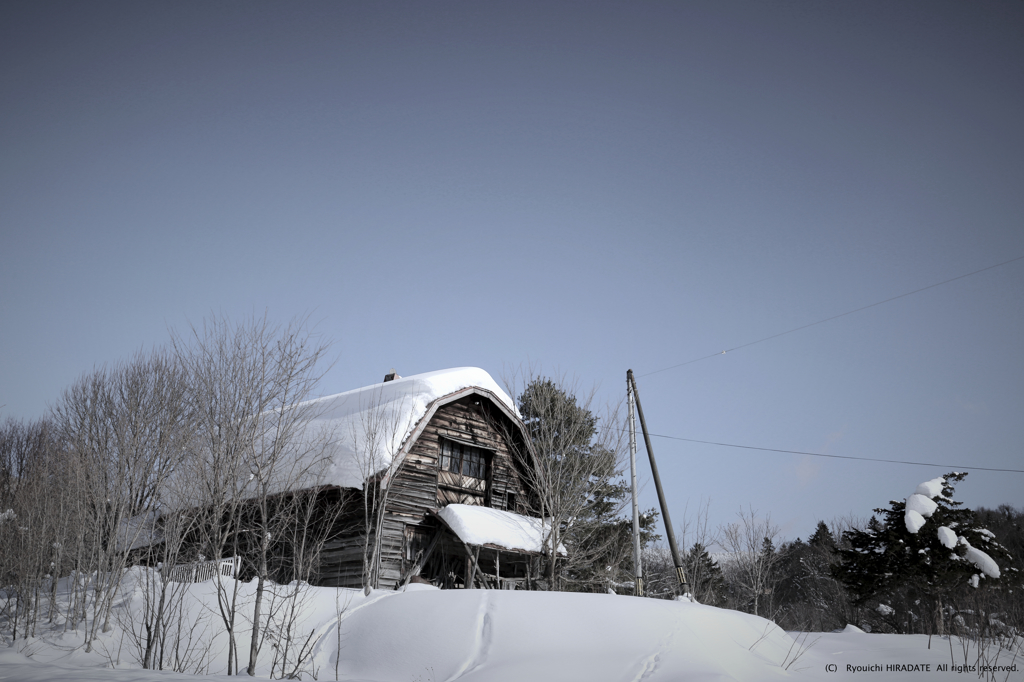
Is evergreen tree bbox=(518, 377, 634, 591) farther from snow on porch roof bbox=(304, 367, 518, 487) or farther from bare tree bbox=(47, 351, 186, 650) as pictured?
bare tree bbox=(47, 351, 186, 650)

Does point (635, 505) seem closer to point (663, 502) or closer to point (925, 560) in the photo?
point (663, 502)

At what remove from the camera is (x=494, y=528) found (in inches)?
678

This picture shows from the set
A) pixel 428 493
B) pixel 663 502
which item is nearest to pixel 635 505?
pixel 663 502

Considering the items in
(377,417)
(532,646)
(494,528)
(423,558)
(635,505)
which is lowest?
(532,646)

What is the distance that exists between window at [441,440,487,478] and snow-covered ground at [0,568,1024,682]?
7297 mm

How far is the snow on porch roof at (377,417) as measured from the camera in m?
16.0

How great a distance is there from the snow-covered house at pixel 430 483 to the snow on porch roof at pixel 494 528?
0.04 metres

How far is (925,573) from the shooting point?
17406 millimetres

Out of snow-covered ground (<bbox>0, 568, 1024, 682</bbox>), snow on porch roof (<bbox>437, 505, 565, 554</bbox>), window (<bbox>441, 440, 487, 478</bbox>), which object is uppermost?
window (<bbox>441, 440, 487, 478</bbox>)

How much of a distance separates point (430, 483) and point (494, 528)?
7.79 feet

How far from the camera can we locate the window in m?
19.4

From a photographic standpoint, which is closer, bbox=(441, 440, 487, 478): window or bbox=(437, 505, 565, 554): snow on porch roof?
bbox=(437, 505, 565, 554): snow on porch roof

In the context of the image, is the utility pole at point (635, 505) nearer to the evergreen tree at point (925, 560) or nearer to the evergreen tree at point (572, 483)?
the evergreen tree at point (572, 483)

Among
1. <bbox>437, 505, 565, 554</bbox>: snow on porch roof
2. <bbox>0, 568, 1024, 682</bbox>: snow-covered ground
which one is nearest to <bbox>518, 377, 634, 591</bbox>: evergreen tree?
<bbox>437, 505, 565, 554</bbox>: snow on porch roof
